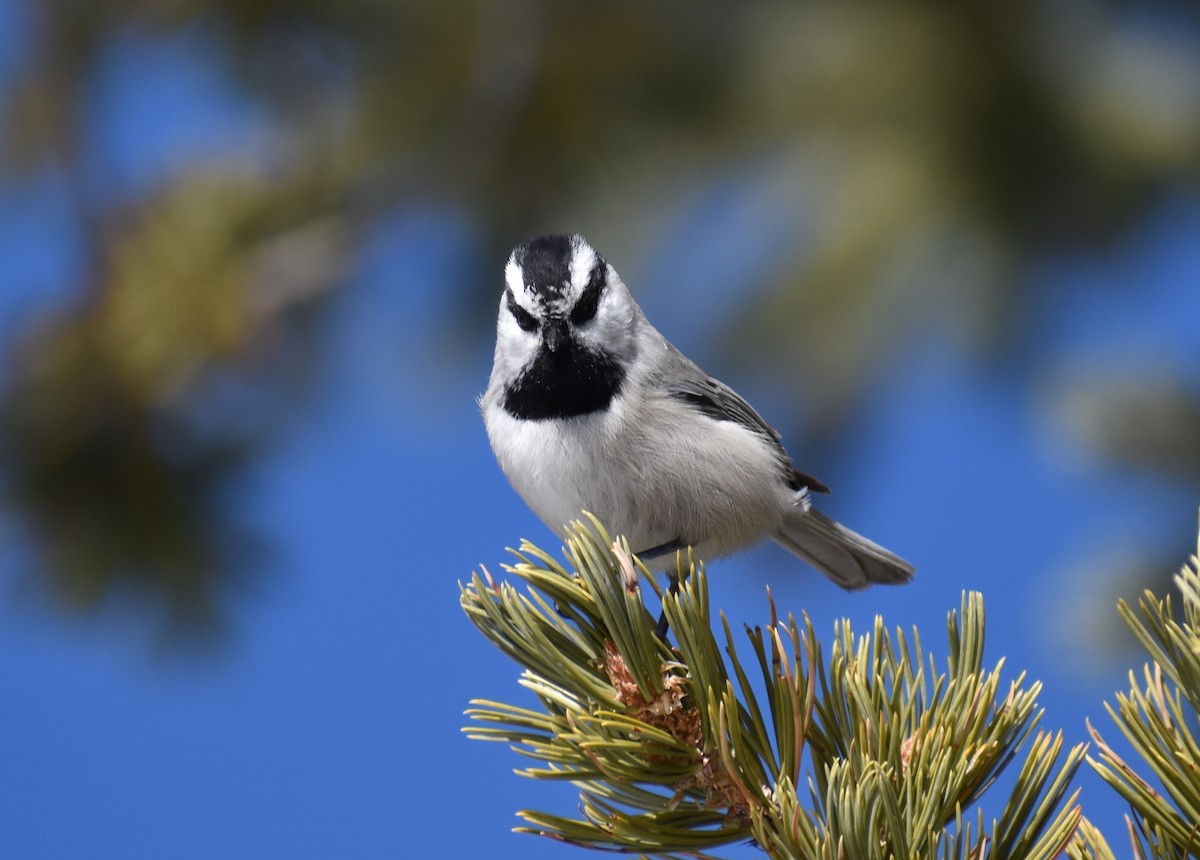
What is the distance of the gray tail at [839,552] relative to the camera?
2.20m

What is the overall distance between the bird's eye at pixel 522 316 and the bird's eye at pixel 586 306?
0.06 meters

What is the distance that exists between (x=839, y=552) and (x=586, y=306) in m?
0.72

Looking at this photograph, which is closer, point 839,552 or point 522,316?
point 522,316

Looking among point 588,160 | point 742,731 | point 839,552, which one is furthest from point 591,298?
point 588,160

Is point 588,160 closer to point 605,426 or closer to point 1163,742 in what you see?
point 605,426

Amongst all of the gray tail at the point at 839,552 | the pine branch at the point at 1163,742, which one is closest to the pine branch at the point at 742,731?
the pine branch at the point at 1163,742

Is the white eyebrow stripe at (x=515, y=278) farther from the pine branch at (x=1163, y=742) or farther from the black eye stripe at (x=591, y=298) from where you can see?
the pine branch at (x=1163, y=742)

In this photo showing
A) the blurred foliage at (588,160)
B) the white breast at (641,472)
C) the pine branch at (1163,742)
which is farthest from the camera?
the blurred foliage at (588,160)

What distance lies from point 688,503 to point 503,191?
1719 mm

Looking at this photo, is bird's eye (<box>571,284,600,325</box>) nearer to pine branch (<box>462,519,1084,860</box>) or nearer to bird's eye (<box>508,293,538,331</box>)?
bird's eye (<box>508,293,538,331</box>)

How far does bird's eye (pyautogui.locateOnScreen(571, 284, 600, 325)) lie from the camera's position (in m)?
1.88

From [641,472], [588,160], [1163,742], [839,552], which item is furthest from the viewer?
[588,160]

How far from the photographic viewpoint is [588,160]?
3.34 meters

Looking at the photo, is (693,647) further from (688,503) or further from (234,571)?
(234,571)
